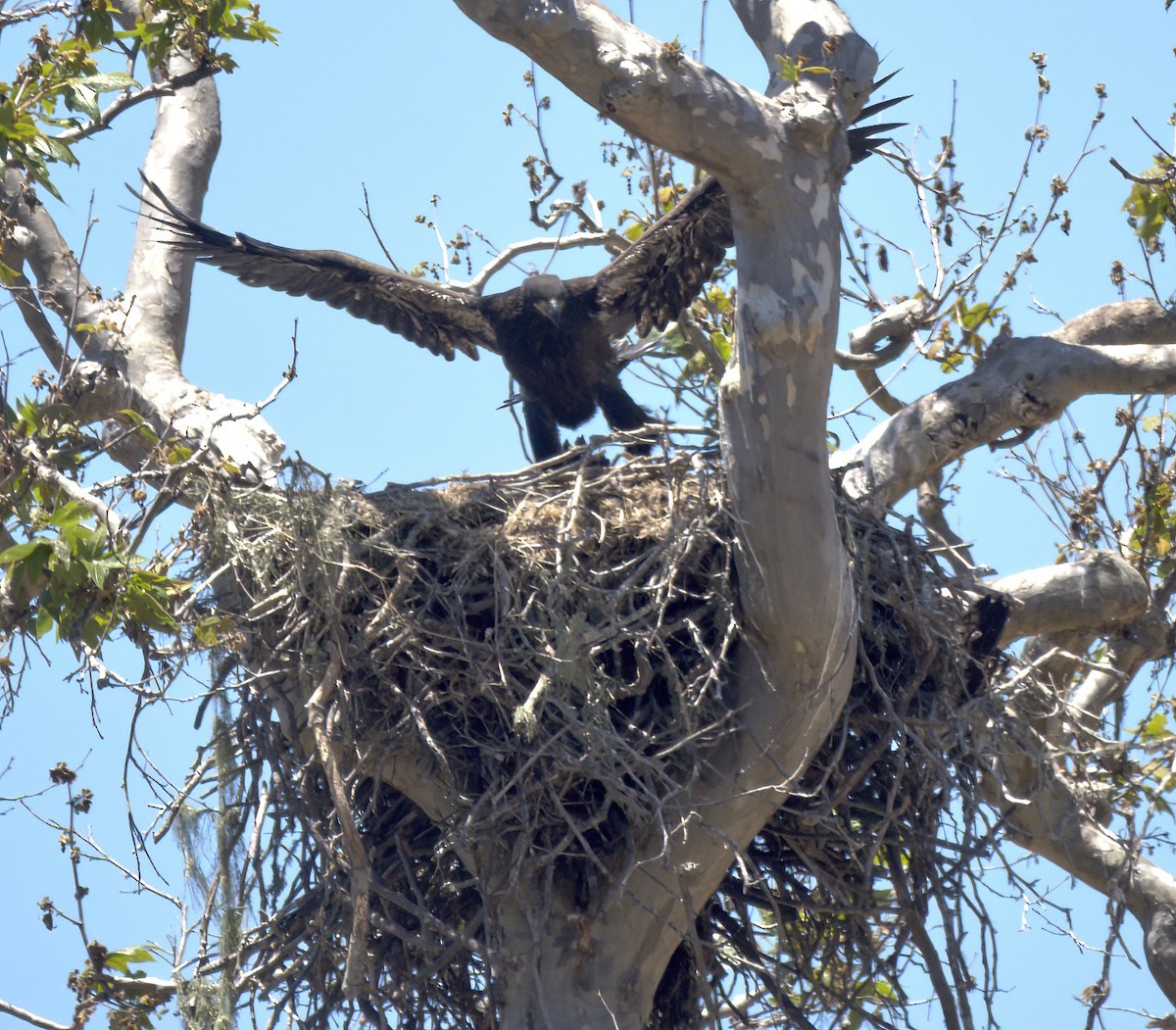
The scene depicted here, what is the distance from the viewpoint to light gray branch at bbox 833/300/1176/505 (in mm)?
5570

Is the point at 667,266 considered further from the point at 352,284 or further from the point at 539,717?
the point at 539,717

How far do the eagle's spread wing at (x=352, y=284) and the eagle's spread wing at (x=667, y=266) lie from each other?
0.73m

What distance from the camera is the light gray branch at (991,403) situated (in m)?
5.57

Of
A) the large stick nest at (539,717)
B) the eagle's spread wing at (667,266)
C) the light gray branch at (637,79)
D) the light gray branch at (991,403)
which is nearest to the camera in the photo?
the light gray branch at (637,79)

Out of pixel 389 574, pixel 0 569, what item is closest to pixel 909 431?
pixel 389 574

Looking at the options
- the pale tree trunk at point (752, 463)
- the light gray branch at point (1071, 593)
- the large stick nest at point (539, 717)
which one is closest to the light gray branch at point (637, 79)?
the pale tree trunk at point (752, 463)

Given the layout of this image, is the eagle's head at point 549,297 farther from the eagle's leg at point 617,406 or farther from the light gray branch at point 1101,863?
the light gray branch at point 1101,863

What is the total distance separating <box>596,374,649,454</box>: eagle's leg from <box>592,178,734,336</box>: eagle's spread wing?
0.80ft

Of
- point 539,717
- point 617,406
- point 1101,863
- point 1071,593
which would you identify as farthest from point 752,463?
point 1101,863

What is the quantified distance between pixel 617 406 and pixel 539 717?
2836 mm

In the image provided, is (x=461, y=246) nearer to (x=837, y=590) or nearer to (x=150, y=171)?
(x=150, y=171)

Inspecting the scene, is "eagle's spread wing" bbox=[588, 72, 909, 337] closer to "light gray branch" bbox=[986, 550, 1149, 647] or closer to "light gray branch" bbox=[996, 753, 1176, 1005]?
"light gray branch" bbox=[986, 550, 1149, 647]

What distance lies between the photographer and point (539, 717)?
14.1 feet

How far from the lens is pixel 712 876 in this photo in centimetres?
465
